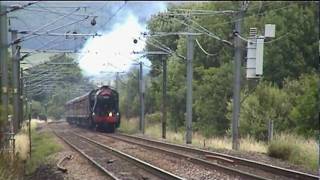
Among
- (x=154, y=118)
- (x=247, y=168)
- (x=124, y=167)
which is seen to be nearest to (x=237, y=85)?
(x=247, y=168)

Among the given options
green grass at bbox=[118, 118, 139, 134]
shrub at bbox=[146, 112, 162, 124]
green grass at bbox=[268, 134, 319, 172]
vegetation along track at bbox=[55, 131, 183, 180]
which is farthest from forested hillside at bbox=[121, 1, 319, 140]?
vegetation along track at bbox=[55, 131, 183, 180]

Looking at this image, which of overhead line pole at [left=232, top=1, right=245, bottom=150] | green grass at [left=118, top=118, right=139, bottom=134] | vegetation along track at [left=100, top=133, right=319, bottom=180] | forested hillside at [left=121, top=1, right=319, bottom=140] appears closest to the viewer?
vegetation along track at [left=100, top=133, right=319, bottom=180]

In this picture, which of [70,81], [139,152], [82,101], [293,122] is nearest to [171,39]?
[82,101]

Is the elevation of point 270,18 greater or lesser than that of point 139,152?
greater

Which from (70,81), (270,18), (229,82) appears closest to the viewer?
(229,82)

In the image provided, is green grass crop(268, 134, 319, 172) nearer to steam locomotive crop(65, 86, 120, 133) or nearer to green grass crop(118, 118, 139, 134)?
steam locomotive crop(65, 86, 120, 133)

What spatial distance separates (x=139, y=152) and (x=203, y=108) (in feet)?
72.2

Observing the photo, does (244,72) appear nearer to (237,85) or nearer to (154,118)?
(237,85)

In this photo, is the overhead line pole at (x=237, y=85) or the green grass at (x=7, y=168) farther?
the overhead line pole at (x=237, y=85)

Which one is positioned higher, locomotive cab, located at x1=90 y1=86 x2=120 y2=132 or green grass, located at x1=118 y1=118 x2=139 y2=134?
locomotive cab, located at x1=90 y1=86 x2=120 y2=132

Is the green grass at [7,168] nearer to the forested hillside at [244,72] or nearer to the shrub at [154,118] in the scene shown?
the forested hillside at [244,72]

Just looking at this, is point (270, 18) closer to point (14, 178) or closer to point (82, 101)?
point (82, 101)

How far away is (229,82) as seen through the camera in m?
48.6

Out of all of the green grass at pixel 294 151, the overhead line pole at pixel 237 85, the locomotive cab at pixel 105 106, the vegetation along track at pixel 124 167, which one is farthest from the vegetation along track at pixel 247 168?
the locomotive cab at pixel 105 106
